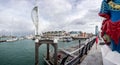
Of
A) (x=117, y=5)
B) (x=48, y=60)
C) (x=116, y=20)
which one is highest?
(x=117, y=5)

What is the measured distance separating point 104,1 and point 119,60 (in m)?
1.79

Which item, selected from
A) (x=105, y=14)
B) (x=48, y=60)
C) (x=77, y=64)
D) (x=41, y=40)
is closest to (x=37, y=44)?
(x=41, y=40)

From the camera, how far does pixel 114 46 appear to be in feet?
16.6

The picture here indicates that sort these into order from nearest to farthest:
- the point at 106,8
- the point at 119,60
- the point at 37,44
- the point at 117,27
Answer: the point at 117,27 → the point at 119,60 → the point at 106,8 → the point at 37,44

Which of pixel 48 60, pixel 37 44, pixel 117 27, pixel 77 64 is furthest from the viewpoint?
pixel 48 60

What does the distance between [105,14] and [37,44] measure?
19.3 metres

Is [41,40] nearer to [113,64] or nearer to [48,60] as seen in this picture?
[48,60]

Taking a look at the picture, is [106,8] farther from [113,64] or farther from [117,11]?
[113,64]

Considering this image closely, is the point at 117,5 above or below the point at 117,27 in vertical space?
above

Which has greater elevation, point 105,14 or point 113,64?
point 105,14

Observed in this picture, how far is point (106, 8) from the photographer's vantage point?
5254 mm

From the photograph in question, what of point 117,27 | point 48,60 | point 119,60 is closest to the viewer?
point 117,27

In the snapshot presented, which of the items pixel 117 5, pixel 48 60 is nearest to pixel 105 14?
pixel 117 5

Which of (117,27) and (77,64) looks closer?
(117,27)
